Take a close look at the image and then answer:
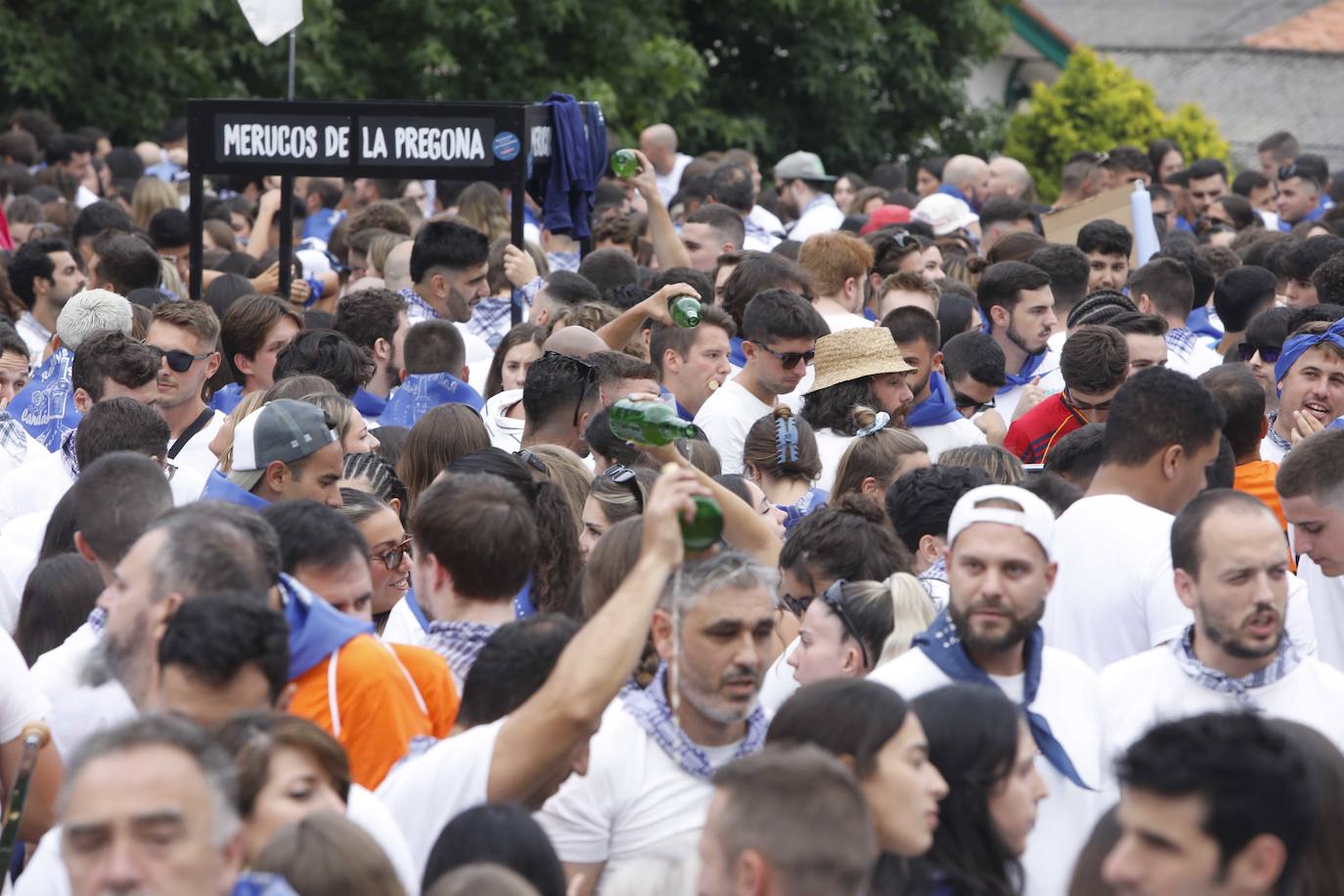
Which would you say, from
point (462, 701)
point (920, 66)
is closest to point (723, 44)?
point (920, 66)

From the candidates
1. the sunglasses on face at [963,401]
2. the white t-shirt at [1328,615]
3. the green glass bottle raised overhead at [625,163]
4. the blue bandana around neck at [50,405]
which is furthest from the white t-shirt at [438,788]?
the green glass bottle raised overhead at [625,163]

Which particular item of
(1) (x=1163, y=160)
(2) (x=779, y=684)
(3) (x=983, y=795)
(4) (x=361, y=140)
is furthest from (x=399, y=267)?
(1) (x=1163, y=160)

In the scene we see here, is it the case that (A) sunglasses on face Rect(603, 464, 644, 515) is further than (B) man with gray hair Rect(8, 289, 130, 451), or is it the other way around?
(B) man with gray hair Rect(8, 289, 130, 451)

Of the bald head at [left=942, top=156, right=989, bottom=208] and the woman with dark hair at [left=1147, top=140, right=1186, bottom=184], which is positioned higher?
the woman with dark hair at [left=1147, top=140, right=1186, bottom=184]

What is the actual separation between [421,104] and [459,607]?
511cm

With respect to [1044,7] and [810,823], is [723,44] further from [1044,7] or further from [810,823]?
[810,823]

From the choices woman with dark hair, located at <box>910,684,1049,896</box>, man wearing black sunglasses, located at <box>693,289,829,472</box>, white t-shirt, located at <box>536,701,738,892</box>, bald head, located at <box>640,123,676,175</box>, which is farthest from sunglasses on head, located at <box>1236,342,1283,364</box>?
bald head, located at <box>640,123,676,175</box>

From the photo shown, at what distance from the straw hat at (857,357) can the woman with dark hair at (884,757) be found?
3.47 meters

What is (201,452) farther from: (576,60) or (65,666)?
(576,60)

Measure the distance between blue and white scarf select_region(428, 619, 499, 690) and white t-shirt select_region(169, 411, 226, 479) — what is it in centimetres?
238

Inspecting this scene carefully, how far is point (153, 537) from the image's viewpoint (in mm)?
4277

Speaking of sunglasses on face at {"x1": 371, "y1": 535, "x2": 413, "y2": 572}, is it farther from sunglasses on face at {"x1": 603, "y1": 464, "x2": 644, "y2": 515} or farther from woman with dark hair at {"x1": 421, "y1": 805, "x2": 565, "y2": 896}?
woman with dark hair at {"x1": 421, "y1": 805, "x2": 565, "y2": 896}

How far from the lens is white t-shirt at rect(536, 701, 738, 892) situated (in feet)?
14.0

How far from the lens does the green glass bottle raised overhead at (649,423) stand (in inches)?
184
